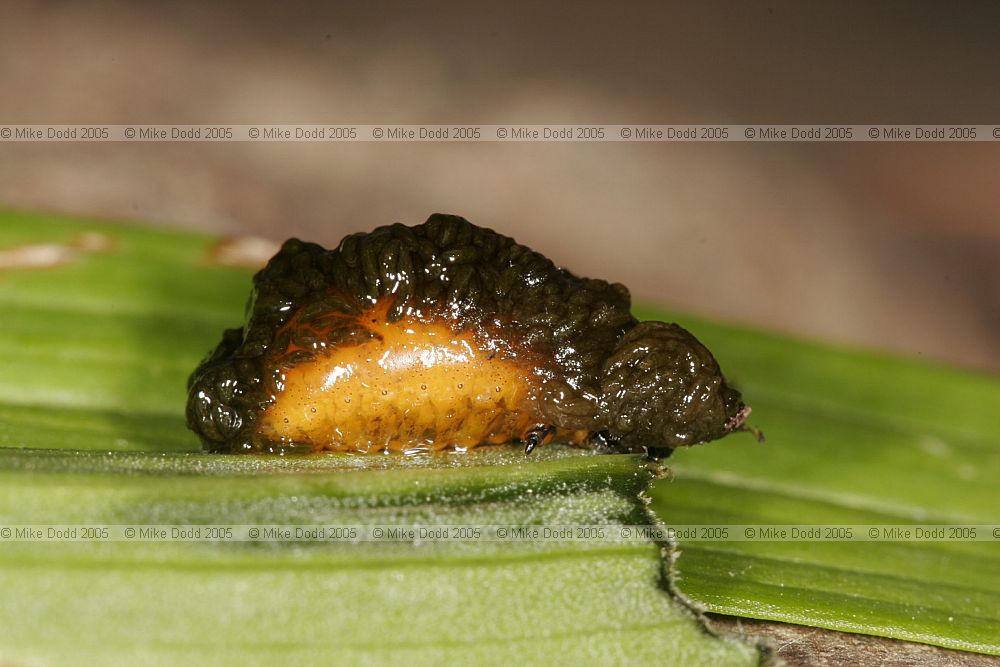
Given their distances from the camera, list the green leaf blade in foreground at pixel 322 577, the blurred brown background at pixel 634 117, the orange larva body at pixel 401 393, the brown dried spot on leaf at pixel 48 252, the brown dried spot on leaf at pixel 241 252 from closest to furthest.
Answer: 1. the green leaf blade in foreground at pixel 322 577
2. the orange larva body at pixel 401 393
3. the brown dried spot on leaf at pixel 48 252
4. the brown dried spot on leaf at pixel 241 252
5. the blurred brown background at pixel 634 117

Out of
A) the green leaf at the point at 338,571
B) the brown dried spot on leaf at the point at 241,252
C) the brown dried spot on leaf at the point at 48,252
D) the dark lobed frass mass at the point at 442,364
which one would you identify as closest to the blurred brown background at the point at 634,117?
the brown dried spot on leaf at the point at 241,252

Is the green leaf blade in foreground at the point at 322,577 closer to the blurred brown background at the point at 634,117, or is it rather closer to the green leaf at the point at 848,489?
the green leaf at the point at 848,489

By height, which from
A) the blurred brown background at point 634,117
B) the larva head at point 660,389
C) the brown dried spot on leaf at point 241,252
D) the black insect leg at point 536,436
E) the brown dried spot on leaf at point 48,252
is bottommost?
the black insect leg at point 536,436

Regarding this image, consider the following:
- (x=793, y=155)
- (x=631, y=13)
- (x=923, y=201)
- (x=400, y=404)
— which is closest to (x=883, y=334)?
(x=923, y=201)

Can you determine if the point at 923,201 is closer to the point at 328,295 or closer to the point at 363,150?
the point at 363,150

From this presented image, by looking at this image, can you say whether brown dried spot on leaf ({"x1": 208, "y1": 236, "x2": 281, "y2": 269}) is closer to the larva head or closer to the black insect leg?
the black insect leg
